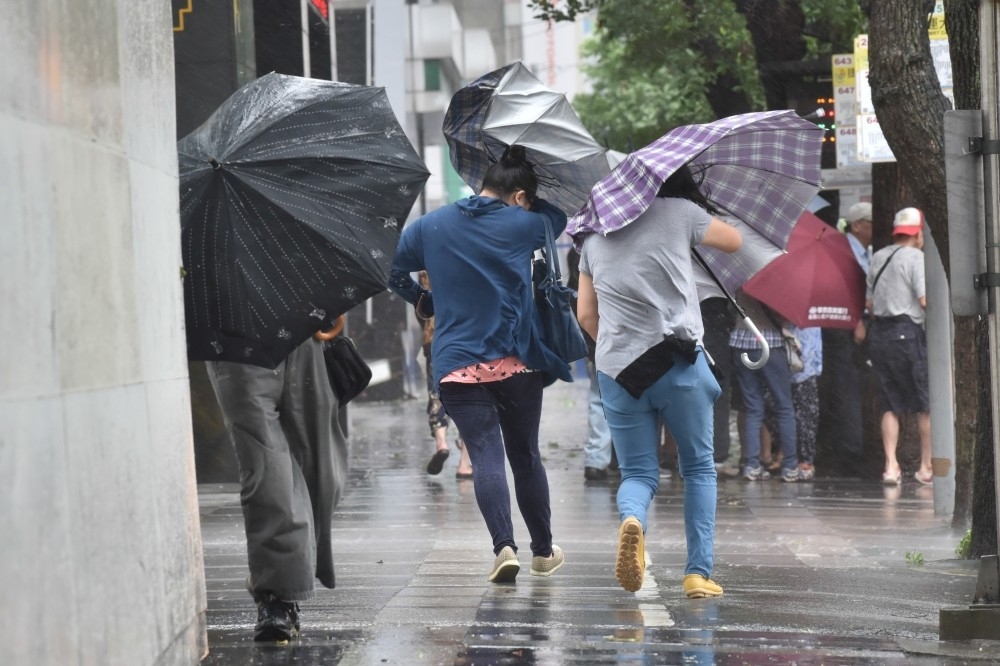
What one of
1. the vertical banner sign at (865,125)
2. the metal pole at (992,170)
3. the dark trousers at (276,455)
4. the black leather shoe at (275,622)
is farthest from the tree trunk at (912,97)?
the black leather shoe at (275,622)

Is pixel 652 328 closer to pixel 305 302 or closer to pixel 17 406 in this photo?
pixel 305 302

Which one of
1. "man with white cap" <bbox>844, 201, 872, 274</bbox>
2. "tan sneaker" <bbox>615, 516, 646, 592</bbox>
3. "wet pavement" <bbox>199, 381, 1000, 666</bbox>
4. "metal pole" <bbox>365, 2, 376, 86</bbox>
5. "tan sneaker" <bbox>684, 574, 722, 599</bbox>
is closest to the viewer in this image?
"wet pavement" <bbox>199, 381, 1000, 666</bbox>

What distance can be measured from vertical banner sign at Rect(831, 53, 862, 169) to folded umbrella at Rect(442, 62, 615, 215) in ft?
18.4

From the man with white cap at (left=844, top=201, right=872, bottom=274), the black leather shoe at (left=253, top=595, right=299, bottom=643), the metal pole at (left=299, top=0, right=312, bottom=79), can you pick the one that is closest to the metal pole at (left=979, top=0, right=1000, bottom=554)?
the black leather shoe at (left=253, top=595, right=299, bottom=643)

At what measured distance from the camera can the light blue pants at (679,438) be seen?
6.60 metres

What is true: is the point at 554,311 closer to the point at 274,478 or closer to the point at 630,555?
the point at 630,555

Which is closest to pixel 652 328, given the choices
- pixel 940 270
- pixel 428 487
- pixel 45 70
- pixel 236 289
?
pixel 236 289

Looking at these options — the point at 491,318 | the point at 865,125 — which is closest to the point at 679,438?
the point at 491,318

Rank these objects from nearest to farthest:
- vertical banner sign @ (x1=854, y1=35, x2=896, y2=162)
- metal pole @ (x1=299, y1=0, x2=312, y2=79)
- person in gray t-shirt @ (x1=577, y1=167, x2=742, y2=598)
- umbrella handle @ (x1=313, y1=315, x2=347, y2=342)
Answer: umbrella handle @ (x1=313, y1=315, x2=347, y2=342) → person in gray t-shirt @ (x1=577, y1=167, x2=742, y2=598) → vertical banner sign @ (x1=854, y1=35, x2=896, y2=162) → metal pole @ (x1=299, y1=0, x2=312, y2=79)

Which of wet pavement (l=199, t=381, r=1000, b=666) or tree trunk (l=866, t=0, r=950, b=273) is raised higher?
tree trunk (l=866, t=0, r=950, b=273)

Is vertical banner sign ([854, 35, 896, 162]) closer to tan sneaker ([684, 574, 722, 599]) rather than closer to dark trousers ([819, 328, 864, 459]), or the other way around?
dark trousers ([819, 328, 864, 459])

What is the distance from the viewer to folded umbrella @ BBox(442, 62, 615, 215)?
7.67 m

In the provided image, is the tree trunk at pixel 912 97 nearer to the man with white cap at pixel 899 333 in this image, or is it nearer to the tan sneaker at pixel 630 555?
the tan sneaker at pixel 630 555

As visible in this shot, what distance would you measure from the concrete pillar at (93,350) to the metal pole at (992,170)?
3017 millimetres
